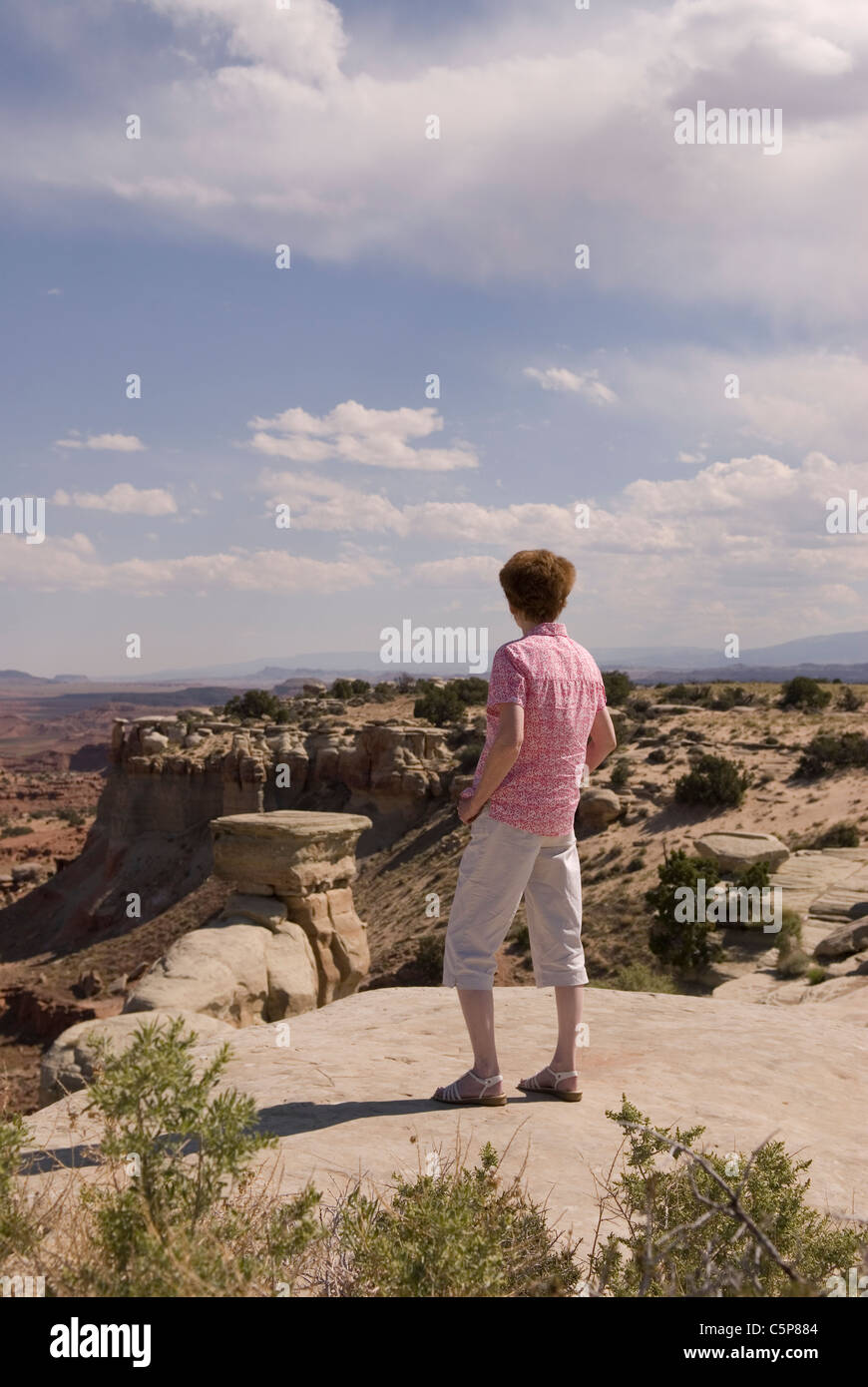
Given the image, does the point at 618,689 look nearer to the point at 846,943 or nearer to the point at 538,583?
the point at 846,943

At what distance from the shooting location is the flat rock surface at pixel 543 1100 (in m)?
3.42

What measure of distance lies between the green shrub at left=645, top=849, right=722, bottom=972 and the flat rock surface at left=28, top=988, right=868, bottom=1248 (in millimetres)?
10632

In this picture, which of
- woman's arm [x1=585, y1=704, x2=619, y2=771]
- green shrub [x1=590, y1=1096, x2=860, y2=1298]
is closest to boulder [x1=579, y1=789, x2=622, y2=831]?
woman's arm [x1=585, y1=704, x2=619, y2=771]

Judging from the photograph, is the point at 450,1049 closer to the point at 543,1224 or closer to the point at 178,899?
the point at 543,1224

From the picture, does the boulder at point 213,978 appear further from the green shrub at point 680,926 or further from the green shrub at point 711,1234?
the green shrub at point 680,926

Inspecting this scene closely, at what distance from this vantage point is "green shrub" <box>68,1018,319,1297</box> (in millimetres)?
2154

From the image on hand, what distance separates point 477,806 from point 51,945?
32043mm

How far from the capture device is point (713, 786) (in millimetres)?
23688

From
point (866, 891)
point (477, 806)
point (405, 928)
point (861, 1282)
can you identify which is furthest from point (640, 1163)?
point (405, 928)

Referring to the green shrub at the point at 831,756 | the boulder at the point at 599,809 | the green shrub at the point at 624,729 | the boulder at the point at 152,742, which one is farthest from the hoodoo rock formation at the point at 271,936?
the boulder at the point at 152,742

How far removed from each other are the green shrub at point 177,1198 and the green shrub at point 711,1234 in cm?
86

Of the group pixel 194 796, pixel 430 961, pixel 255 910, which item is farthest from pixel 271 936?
pixel 194 796

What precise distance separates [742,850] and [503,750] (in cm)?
1685

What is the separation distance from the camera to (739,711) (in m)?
34.4
